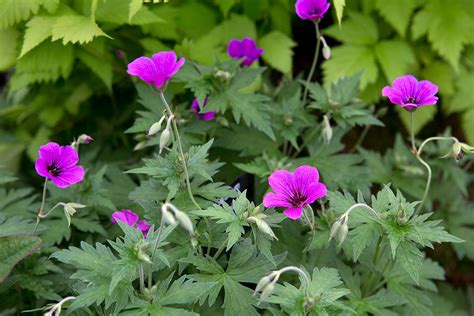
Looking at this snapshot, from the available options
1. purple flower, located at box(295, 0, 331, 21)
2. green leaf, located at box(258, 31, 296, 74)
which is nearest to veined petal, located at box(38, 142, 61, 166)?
purple flower, located at box(295, 0, 331, 21)

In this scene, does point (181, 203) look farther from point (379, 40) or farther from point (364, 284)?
point (379, 40)

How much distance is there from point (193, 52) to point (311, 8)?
0.61 meters

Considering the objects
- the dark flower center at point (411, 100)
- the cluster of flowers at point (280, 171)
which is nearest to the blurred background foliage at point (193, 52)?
the cluster of flowers at point (280, 171)

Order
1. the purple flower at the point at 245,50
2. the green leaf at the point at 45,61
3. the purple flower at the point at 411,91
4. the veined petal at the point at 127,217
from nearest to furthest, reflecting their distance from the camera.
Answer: the purple flower at the point at 411,91
the veined petal at the point at 127,217
the purple flower at the point at 245,50
the green leaf at the point at 45,61

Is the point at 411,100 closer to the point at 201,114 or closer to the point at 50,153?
the point at 201,114

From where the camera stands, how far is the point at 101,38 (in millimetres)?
2111

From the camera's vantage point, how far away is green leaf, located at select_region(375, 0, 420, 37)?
229cm

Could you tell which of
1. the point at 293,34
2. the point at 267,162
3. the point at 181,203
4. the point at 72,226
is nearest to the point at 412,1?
the point at 293,34

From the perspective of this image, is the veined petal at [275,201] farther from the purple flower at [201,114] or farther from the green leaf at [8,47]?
the green leaf at [8,47]

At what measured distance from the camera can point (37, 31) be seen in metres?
1.92

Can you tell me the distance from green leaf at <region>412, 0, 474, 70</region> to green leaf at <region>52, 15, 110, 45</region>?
4.25 feet

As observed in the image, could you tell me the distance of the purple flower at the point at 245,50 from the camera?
1.94 m

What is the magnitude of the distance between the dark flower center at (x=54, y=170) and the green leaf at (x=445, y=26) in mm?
1552

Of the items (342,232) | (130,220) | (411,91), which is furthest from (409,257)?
(130,220)
